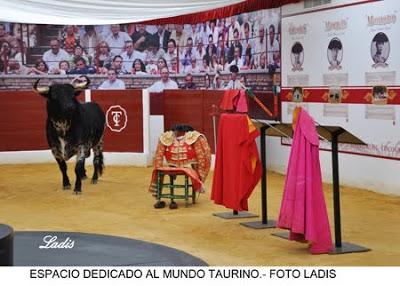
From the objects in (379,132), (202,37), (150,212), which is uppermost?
(202,37)

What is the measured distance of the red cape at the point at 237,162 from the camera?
6.83 meters

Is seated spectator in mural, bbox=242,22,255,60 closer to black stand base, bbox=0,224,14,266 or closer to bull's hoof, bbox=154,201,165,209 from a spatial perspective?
bull's hoof, bbox=154,201,165,209

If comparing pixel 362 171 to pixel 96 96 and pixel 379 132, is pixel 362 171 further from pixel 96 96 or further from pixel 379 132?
pixel 96 96

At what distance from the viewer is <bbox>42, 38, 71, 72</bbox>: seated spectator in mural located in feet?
41.4

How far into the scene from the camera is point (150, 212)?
769 cm

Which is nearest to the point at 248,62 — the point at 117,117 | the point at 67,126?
the point at 117,117

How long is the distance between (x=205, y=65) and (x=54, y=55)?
249 centimetres

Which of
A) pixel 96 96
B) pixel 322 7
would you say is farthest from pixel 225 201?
pixel 96 96

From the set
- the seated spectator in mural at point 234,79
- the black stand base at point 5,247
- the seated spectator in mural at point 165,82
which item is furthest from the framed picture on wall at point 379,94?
the black stand base at point 5,247

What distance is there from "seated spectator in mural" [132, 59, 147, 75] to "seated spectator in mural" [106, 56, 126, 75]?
189 millimetres

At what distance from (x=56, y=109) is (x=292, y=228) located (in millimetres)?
4286

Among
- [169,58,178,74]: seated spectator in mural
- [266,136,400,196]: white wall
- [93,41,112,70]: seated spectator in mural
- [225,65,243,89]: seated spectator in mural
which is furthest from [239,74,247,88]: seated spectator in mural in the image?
[93,41,112,70]: seated spectator in mural

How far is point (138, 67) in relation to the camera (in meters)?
12.9

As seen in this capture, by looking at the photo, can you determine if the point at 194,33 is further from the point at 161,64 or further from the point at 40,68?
the point at 40,68
